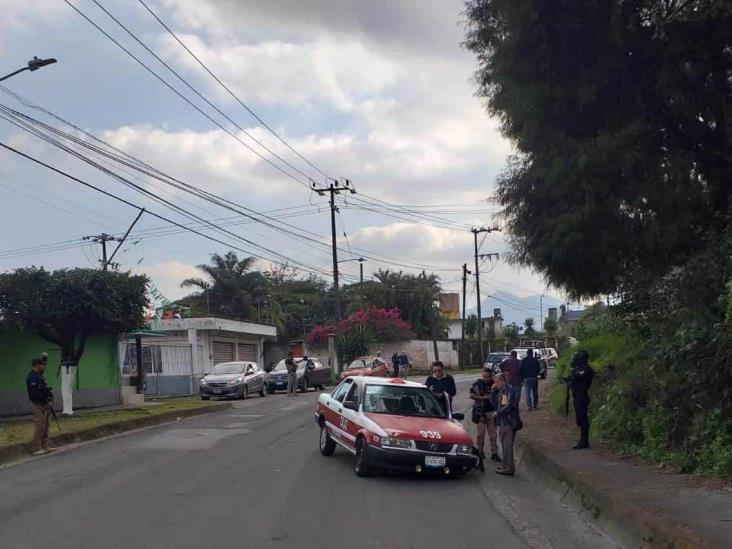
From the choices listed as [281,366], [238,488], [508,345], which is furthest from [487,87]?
[508,345]

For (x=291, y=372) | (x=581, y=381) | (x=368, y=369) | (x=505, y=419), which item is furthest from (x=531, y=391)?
(x=291, y=372)

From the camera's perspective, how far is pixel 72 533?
770 cm

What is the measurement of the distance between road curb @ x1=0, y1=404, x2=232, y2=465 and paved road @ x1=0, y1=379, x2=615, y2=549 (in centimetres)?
63

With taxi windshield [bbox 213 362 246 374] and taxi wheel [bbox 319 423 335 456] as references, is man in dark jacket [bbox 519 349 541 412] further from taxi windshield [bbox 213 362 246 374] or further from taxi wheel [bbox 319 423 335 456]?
taxi windshield [bbox 213 362 246 374]

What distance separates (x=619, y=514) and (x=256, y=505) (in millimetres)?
3969

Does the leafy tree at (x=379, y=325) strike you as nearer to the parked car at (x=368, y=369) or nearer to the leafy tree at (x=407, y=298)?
the leafy tree at (x=407, y=298)

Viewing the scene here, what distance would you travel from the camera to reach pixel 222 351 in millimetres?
44219

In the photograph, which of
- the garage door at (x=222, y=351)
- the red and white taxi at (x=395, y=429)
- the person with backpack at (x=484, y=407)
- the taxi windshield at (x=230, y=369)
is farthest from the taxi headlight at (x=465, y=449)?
the garage door at (x=222, y=351)

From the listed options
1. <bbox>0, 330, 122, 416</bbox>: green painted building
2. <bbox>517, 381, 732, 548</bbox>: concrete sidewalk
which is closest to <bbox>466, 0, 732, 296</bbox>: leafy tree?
<bbox>517, 381, 732, 548</bbox>: concrete sidewalk

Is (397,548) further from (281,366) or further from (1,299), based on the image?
(281,366)

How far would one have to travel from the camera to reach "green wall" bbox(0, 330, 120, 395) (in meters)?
22.7

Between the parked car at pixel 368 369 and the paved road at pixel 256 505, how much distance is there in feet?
50.6

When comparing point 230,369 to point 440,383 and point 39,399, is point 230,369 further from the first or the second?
point 440,383

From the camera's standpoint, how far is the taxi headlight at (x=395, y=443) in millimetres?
10875
